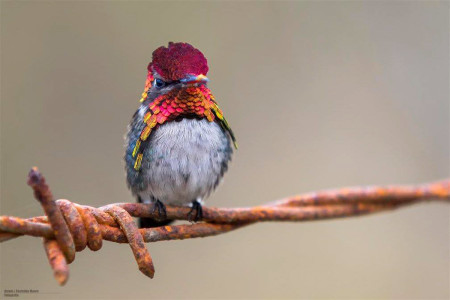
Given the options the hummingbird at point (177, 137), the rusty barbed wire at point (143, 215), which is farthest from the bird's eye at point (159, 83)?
the rusty barbed wire at point (143, 215)

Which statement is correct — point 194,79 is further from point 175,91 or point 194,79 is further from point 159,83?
point 159,83

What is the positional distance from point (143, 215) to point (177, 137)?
0.82 m

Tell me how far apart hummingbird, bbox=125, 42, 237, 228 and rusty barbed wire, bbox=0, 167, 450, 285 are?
0.41 meters

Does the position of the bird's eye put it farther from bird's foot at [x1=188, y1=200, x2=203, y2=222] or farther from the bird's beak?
bird's foot at [x1=188, y1=200, x2=203, y2=222]

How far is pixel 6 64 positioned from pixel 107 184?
203 cm

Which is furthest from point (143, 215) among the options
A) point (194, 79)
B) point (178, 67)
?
point (178, 67)

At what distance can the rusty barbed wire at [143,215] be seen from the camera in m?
1.88

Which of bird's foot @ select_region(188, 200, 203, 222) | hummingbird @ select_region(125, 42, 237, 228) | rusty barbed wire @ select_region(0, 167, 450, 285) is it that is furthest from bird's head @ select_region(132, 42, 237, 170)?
rusty barbed wire @ select_region(0, 167, 450, 285)

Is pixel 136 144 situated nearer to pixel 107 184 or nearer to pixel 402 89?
pixel 107 184

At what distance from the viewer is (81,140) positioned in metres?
6.05

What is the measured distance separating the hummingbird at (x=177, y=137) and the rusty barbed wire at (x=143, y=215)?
1.33 feet

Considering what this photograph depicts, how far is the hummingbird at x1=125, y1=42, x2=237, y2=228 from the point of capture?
3076 mm

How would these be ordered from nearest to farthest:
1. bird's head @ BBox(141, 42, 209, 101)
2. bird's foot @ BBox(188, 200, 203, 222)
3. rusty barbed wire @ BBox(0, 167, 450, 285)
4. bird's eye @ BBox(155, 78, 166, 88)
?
rusty barbed wire @ BBox(0, 167, 450, 285) < bird's head @ BBox(141, 42, 209, 101) < bird's eye @ BBox(155, 78, 166, 88) < bird's foot @ BBox(188, 200, 203, 222)

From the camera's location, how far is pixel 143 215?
2.67 meters
